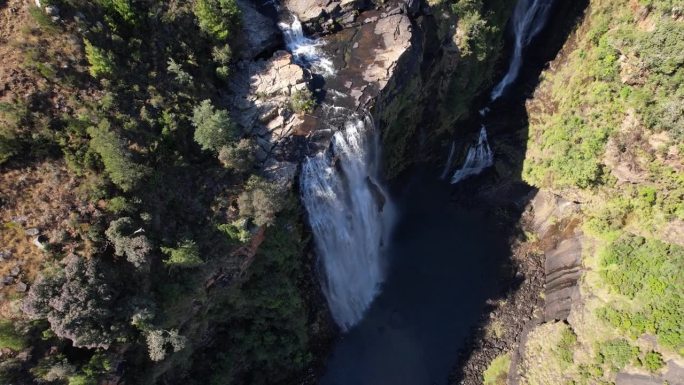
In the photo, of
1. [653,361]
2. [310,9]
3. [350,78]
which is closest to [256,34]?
[310,9]

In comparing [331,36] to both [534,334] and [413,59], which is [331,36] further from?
[534,334]

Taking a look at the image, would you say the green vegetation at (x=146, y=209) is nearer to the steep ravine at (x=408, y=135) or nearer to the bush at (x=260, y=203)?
the bush at (x=260, y=203)

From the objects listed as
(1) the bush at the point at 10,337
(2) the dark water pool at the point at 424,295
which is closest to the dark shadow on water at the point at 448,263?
(2) the dark water pool at the point at 424,295

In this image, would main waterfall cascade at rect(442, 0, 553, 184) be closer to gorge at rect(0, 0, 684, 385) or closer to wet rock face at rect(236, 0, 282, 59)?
gorge at rect(0, 0, 684, 385)

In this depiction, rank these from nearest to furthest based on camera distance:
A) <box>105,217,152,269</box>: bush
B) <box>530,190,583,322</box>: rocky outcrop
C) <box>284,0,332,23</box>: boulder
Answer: <box>105,217,152,269</box>: bush, <box>284,0,332,23</box>: boulder, <box>530,190,583,322</box>: rocky outcrop

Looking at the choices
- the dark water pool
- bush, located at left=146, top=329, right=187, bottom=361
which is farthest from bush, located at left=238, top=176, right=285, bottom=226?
the dark water pool
